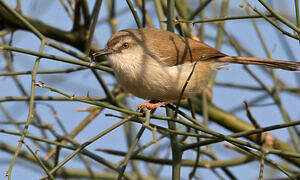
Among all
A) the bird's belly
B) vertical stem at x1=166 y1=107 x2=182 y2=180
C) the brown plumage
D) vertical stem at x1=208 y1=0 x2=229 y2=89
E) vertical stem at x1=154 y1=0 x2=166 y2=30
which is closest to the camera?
vertical stem at x1=166 y1=107 x2=182 y2=180

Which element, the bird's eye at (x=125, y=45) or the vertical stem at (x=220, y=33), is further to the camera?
the vertical stem at (x=220, y=33)

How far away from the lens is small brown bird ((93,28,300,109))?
11.6 feet

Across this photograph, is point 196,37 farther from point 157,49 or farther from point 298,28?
point 298,28

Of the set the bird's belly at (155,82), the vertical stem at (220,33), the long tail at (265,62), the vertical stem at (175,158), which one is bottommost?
the vertical stem at (175,158)

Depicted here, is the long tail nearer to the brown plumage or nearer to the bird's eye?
the brown plumage

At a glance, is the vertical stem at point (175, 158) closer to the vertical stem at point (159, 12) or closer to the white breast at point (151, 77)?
the white breast at point (151, 77)

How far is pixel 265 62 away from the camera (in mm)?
3891

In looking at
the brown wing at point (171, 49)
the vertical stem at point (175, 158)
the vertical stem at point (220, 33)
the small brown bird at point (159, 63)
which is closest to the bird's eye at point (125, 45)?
the small brown bird at point (159, 63)

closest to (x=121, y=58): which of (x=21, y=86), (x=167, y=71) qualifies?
(x=167, y=71)

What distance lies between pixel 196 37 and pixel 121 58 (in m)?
1.05

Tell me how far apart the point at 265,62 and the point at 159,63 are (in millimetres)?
1031

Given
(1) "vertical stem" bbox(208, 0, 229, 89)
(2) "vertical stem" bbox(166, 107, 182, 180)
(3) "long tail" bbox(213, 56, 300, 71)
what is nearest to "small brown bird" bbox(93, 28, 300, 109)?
(3) "long tail" bbox(213, 56, 300, 71)

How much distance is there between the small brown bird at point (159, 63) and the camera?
139 inches

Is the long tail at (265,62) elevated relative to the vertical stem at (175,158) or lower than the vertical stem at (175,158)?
elevated
